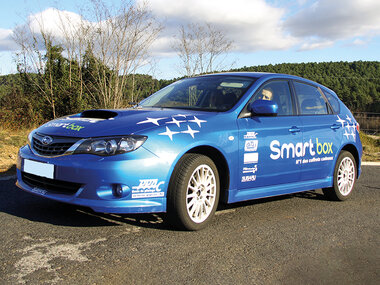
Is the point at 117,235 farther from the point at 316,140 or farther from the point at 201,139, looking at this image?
the point at 316,140

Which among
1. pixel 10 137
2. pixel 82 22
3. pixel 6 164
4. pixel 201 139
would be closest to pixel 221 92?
pixel 201 139

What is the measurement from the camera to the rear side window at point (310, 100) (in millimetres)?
5293

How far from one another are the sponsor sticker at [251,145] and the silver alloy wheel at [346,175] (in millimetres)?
1961

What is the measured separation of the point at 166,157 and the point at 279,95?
82.5 inches

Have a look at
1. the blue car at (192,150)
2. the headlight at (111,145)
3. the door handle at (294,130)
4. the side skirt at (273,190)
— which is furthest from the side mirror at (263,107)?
the headlight at (111,145)

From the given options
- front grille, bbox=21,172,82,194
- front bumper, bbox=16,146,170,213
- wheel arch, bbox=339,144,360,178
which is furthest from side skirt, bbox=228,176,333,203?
front grille, bbox=21,172,82,194

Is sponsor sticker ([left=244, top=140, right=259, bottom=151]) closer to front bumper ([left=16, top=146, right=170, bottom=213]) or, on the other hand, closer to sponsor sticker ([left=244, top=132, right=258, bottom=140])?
sponsor sticker ([left=244, top=132, right=258, bottom=140])

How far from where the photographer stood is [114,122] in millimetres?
3734

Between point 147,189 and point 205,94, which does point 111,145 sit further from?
point 205,94

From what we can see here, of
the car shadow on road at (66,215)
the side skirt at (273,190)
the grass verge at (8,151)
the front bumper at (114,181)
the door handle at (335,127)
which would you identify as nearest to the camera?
the front bumper at (114,181)

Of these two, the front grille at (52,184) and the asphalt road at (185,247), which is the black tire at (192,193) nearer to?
the asphalt road at (185,247)

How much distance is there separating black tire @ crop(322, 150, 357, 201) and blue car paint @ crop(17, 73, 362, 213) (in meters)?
0.59

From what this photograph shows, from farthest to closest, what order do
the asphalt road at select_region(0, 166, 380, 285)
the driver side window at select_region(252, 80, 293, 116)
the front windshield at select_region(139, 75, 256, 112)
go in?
the driver side window at select_region(252, 80, 293, 116)
the front windshield at select_region(139, 75, 256, 112)
the asphalt road at select_region(0, 166, 380, 285)

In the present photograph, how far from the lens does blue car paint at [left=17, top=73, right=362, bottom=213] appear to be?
11.2 feet
